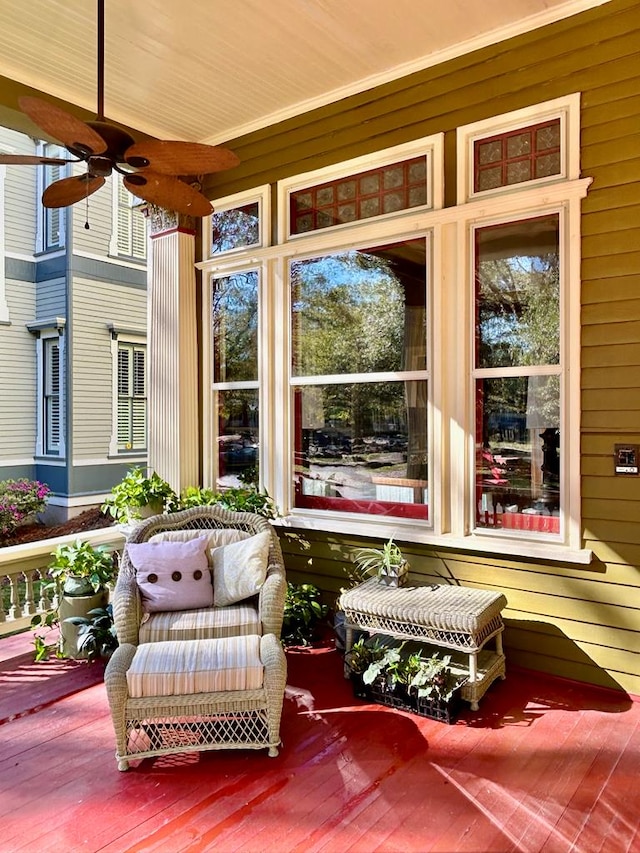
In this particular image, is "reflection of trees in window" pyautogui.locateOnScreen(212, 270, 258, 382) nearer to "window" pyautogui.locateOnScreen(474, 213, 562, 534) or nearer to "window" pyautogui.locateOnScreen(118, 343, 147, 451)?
"window" pyautogui.locateOnScreen(474, 213, 562, 534)

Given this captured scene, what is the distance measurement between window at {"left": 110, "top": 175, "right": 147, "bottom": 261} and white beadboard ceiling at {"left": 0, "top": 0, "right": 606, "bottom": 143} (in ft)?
17.7

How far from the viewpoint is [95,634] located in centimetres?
349

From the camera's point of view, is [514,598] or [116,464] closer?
[514,598]

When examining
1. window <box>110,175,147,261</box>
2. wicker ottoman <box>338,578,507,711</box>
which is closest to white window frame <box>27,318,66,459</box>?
window <box>110,175,147,261</box>

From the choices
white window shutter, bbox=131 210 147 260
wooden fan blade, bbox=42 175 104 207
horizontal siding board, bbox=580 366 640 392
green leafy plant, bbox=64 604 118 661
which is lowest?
green leafy plant, bbox=64 604 118 661

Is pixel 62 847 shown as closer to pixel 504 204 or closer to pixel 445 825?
pixel 445 825

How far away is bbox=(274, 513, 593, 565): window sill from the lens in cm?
315

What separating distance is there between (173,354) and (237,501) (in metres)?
1.46

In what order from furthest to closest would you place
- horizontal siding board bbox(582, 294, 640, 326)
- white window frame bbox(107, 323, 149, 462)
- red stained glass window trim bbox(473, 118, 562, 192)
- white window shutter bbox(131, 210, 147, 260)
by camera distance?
white window shutter bbox(131, 210, 147, 260) < white window frame bbox(107, 323, 149, 462) < red stained glass window trim bbox(473, 118, 562, 192) < horizontal siding board bbox(582, 294, 640, 326)

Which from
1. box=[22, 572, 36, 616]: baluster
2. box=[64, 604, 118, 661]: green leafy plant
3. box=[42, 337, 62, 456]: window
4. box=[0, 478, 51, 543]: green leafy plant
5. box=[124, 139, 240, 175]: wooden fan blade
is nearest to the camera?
box=[124, 139, 240, 175]: wooden fan blade

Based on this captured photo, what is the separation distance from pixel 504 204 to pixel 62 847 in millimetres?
3585

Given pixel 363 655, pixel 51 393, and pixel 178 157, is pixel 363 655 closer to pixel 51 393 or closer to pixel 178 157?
pixel 178 157

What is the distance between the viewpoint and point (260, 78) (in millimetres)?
3779

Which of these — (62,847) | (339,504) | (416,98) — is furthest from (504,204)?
(62,847)
